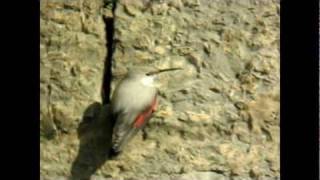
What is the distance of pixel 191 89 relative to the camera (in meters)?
4.50

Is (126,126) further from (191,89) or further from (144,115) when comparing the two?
(191,89)

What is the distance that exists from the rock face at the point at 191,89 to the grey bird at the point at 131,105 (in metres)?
0.10

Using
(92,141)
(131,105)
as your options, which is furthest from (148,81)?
(92,141)

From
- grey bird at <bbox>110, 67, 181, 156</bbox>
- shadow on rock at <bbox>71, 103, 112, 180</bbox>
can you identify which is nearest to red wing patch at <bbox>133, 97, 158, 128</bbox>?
grey bird at <bbox>110, 67, 181, 156</bbox>

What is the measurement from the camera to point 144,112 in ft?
14.3

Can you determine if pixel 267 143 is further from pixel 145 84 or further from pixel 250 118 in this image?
pixel 145 84

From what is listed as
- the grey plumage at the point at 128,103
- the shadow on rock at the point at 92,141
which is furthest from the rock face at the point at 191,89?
the grey plumage at the point at 128,103

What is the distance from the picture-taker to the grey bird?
429cm

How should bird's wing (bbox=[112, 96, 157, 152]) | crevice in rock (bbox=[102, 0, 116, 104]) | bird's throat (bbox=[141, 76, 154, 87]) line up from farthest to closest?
crevice in rock (bbox=[102, 0, 116, 104])
bird's throat (bbox=[141, 76, 154, 87])
bird's wing (bbox=[112, 96, 157, 152])

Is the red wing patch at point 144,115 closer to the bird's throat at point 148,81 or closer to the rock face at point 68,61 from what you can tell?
the bird's throat at point 148,81

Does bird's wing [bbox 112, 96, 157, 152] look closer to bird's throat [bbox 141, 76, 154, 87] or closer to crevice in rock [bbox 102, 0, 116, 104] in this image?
bird's throat [bbox 141, 76, 154, 87]

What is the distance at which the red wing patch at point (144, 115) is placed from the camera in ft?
14.2

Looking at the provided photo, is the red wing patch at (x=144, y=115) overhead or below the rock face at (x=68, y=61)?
below

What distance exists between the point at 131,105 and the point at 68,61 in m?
0.38
